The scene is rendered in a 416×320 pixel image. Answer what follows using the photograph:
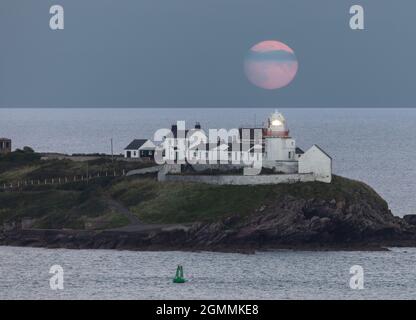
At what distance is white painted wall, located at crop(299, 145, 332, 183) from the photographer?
125562 mm

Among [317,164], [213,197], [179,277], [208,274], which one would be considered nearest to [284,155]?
[317,164]

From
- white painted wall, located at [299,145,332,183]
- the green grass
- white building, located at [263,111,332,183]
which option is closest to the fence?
the green grass

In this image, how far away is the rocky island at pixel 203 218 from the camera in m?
116

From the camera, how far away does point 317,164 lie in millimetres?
126438

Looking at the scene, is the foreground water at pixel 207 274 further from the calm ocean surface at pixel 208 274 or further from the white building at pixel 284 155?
the white building at pixel 284 155

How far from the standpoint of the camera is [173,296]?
95000 millimetres

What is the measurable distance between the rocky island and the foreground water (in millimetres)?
2476

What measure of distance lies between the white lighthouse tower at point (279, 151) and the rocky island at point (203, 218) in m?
5.31

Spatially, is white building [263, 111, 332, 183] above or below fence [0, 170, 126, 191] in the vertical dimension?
above

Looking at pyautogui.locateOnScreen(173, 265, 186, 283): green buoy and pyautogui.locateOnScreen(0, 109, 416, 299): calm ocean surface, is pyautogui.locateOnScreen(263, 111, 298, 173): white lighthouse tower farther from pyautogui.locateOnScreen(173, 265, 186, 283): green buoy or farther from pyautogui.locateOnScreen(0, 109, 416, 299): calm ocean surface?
pyautogui.locateOnScreen(173, 265, 186, 283): green buoy
